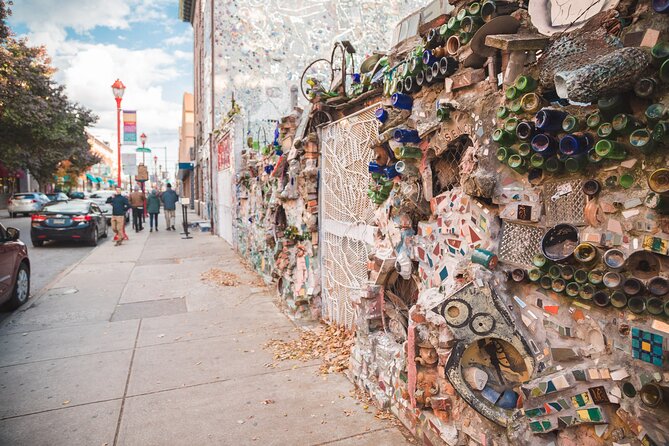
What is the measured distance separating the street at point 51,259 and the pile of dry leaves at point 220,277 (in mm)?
3094

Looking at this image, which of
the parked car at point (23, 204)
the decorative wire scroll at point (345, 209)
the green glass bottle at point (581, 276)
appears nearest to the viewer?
the green glass bottle at point (581, 276)

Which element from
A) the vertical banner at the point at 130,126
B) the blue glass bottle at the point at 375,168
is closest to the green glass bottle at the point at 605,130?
the blue glass bottle at the point at 375,168

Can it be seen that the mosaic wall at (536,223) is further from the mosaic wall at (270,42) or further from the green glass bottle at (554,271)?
the mosaic wall at (270,42)

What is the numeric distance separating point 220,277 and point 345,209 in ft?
15.7

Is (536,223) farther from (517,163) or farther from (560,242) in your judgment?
(517,163)

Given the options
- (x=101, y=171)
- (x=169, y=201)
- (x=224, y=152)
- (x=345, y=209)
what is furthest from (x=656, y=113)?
(x=101, y=171)

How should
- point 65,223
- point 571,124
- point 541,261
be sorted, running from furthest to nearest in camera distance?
point 65,223 < point 541,261 < point 571,124

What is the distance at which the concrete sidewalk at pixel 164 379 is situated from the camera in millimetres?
3436

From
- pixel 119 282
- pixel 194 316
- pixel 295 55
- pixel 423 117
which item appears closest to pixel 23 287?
pixel 119 282

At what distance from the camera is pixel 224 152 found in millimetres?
14266

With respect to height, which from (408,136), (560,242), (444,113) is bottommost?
(560,242)

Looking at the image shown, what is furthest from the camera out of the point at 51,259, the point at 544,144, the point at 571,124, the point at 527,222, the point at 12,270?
the point at 51,259

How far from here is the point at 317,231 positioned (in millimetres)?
6027

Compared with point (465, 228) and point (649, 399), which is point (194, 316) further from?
point (649, 399)
